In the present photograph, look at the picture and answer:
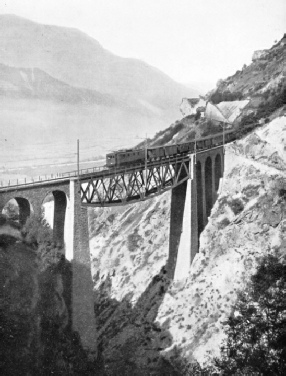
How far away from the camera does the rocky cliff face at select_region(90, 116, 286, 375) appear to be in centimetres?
3734

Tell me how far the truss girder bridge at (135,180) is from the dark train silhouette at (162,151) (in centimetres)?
118

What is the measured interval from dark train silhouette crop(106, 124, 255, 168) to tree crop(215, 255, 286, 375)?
1651 centimetres

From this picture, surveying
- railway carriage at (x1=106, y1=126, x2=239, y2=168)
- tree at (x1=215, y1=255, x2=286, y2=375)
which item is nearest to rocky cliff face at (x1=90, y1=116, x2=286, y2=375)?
railway carriage at (x1=106, y1=126, x2=239, y2=168)

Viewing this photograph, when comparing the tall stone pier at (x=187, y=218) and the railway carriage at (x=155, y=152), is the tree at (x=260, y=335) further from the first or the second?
the railway carriage at (x=155, y=152)

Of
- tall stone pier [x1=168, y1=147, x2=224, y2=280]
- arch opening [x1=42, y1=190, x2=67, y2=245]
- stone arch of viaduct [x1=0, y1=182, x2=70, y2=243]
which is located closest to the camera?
stone arch of viaduct [x1=0, y1=182, x2=70, y2=243]

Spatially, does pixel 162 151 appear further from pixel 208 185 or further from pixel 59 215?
pixel 59 215

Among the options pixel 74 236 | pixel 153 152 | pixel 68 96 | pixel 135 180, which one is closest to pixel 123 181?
pixel 135 180

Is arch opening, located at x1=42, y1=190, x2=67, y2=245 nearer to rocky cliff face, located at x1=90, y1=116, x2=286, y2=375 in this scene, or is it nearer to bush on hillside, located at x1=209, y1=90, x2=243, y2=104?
rocky cliff face, located at x1=90, y1=116, x2=286, y2=375

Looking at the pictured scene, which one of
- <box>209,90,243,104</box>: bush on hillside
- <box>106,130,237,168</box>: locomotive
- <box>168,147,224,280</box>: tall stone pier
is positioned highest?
<box>209,90,243,104</box>: bush on hillside

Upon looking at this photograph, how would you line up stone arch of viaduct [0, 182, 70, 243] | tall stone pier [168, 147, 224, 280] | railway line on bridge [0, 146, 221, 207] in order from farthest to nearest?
tall stone pier [168, 147, 224, 280] < railway line on bridge [0, 146, 221, 207] < stone arch of viaduct [0, 182, 70, 243]

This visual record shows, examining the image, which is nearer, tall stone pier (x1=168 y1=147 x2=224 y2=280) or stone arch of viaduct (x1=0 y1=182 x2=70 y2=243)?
stone arch of viaduct (x1=0 y1=182 x2=70 y2=243)

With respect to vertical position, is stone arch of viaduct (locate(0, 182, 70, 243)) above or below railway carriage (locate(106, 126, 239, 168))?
below

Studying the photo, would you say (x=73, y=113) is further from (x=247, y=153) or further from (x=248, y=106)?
(x=247, y=153)

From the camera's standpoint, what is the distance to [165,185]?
42.7 m
